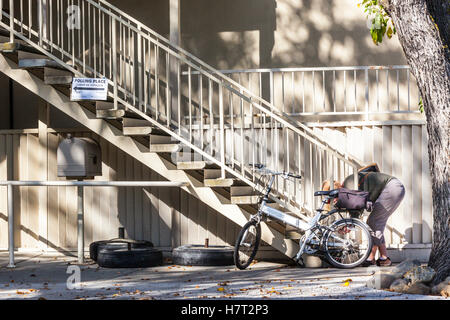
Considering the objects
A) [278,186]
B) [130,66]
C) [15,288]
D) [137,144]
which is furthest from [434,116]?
[130,66]

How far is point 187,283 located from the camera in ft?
31.4

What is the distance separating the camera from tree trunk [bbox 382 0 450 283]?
360 inches

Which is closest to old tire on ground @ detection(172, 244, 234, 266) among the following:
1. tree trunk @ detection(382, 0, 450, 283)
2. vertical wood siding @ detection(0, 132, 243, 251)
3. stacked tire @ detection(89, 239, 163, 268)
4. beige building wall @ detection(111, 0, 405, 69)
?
stacked tire @ detection(89, 239, 163, 268)

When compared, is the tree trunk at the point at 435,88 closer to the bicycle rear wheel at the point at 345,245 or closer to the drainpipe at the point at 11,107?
the bicycle rear wheel at the point at 345,245

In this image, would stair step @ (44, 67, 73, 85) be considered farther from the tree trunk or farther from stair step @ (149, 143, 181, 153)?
the tree trunk

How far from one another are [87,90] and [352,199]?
3871 mm

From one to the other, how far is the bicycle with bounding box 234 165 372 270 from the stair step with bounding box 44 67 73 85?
2.84m

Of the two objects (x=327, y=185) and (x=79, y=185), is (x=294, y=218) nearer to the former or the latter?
(x=327, y=185)

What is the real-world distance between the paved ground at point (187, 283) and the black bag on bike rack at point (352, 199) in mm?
849

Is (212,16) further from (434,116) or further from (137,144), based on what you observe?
(434,116)

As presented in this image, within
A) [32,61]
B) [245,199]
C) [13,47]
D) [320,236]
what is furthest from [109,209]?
[320,236]

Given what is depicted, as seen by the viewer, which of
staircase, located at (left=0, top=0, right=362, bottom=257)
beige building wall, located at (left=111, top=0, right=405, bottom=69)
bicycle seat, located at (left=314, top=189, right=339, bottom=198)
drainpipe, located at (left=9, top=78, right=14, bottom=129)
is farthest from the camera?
drainpipe, located at (left=9, top=78, right=14, bottom=129)

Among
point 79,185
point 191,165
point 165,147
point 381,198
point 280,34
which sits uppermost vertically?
point 280,34

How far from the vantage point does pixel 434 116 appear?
9.21 meters
